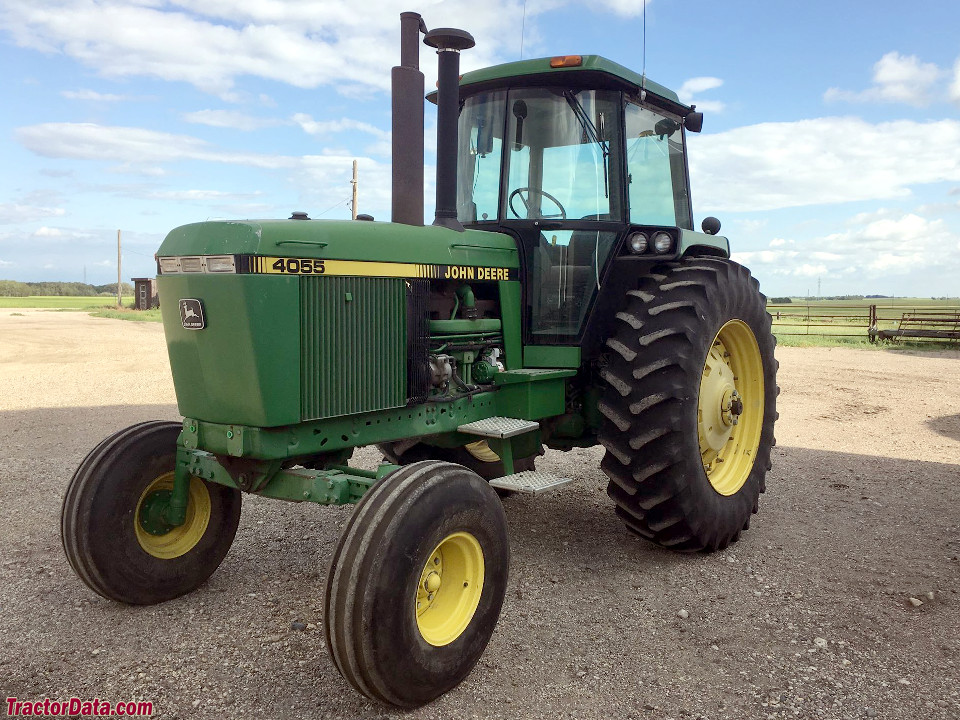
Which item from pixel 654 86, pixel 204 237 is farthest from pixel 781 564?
pixel 204 237

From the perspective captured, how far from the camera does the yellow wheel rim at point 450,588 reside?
3.07 meters

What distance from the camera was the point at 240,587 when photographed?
4051 mm

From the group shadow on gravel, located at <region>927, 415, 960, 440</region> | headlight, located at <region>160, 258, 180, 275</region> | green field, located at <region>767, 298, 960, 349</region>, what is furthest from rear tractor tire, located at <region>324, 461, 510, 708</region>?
green field, located at <region>767, 298, 960, 349</region>

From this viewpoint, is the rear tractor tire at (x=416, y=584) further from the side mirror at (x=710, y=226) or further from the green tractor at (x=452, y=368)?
the side mirror at (x=710, y=226)

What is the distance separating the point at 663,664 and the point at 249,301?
2346 mm

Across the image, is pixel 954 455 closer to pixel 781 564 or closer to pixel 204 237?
pixel 781 564

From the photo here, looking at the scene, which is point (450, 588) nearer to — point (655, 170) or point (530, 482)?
point (530, 482)

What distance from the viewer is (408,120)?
386 centimetres

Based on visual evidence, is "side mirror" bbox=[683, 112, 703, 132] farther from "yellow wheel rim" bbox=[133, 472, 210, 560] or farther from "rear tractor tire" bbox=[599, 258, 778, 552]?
"yellow wheel rim" bbox=[133, 472, 210, 560]

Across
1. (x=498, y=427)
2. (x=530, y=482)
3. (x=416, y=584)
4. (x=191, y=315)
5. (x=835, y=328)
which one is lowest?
(x=416, y=584)

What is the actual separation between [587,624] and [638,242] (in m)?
2.27

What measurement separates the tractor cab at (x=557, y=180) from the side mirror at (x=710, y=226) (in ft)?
3.50

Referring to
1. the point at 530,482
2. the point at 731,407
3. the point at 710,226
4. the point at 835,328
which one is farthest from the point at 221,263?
the point at 835,328
